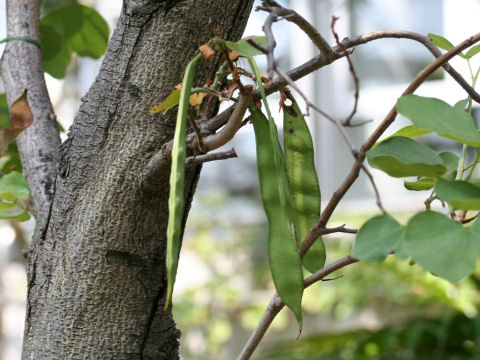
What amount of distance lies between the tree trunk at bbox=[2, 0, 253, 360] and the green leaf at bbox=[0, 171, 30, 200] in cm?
3

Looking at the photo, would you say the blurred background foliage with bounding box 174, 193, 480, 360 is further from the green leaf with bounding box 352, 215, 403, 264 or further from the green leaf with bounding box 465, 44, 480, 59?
the green leaf with bounding box 352, 215, 403, 264

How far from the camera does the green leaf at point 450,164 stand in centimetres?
34

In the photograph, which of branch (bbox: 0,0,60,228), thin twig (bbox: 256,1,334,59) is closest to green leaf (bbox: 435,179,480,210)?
thin twig (bbox: 256,1,334,59)

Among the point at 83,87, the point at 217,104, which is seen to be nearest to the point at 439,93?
the point at 83,87

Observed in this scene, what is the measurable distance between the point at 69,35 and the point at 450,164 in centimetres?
55

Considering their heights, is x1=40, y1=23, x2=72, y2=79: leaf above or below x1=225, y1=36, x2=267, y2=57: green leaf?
above

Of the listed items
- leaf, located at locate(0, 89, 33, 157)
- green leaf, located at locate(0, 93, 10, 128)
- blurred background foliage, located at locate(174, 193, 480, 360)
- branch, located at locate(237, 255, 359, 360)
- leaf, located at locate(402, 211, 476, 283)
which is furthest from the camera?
blurred background foliage, located at locate(174, 193, 480, 360)

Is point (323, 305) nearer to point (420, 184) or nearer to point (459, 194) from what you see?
point (420, 184)

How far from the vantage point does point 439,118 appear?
0.32 m

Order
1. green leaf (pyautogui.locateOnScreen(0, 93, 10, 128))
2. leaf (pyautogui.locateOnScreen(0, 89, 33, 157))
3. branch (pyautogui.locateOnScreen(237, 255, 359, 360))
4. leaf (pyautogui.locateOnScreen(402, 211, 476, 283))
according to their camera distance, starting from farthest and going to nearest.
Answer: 1. green leaf (pyautogui.locateOnScreen(0, 93, 10, 128))
2. leaf (pyautogui.locateOnScreen(0, 89, 33, 157))
3. branch (pyautogui.locateOnScreen(237, 255, 359, 360))
4. leaf (pyautogui.locateOnScreen(402, 211, 476, 283))

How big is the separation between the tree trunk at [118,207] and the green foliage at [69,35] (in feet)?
0.92

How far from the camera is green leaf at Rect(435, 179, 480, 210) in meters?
0.30

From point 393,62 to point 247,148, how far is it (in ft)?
3.07

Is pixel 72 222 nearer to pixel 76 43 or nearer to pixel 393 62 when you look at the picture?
pixel 76 43
